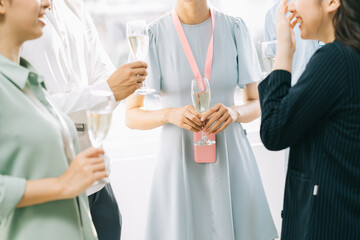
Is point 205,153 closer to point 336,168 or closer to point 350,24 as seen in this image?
point 336,168

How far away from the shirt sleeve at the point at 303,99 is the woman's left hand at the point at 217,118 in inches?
18.3

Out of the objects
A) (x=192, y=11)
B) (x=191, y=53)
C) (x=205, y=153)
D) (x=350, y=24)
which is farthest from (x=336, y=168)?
(x=192, y=11)

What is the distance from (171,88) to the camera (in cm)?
212

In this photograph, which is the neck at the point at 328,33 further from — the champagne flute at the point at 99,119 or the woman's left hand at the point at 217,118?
the champagne flute at the point at 99,119

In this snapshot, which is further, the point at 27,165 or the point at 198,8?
the point at 198,8

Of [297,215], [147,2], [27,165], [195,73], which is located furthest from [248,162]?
[147,2]

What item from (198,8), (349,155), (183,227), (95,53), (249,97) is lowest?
(183,227)

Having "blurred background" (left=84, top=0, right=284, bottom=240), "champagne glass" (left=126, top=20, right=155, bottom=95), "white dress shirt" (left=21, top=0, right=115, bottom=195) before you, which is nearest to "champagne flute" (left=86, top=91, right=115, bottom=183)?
"white dress shirt" (left=21, top=0, right=115, bottom=195)

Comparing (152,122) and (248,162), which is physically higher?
(152,122)

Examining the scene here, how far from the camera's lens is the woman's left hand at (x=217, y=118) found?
1.92m

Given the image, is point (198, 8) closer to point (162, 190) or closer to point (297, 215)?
point (162, 190)

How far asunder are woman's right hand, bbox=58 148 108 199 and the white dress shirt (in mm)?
435

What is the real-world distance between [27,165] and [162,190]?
106 cm

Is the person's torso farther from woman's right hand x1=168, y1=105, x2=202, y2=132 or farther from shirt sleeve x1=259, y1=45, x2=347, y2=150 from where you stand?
woman's right hand x1=168, y1=105, x2=202, y2=132
